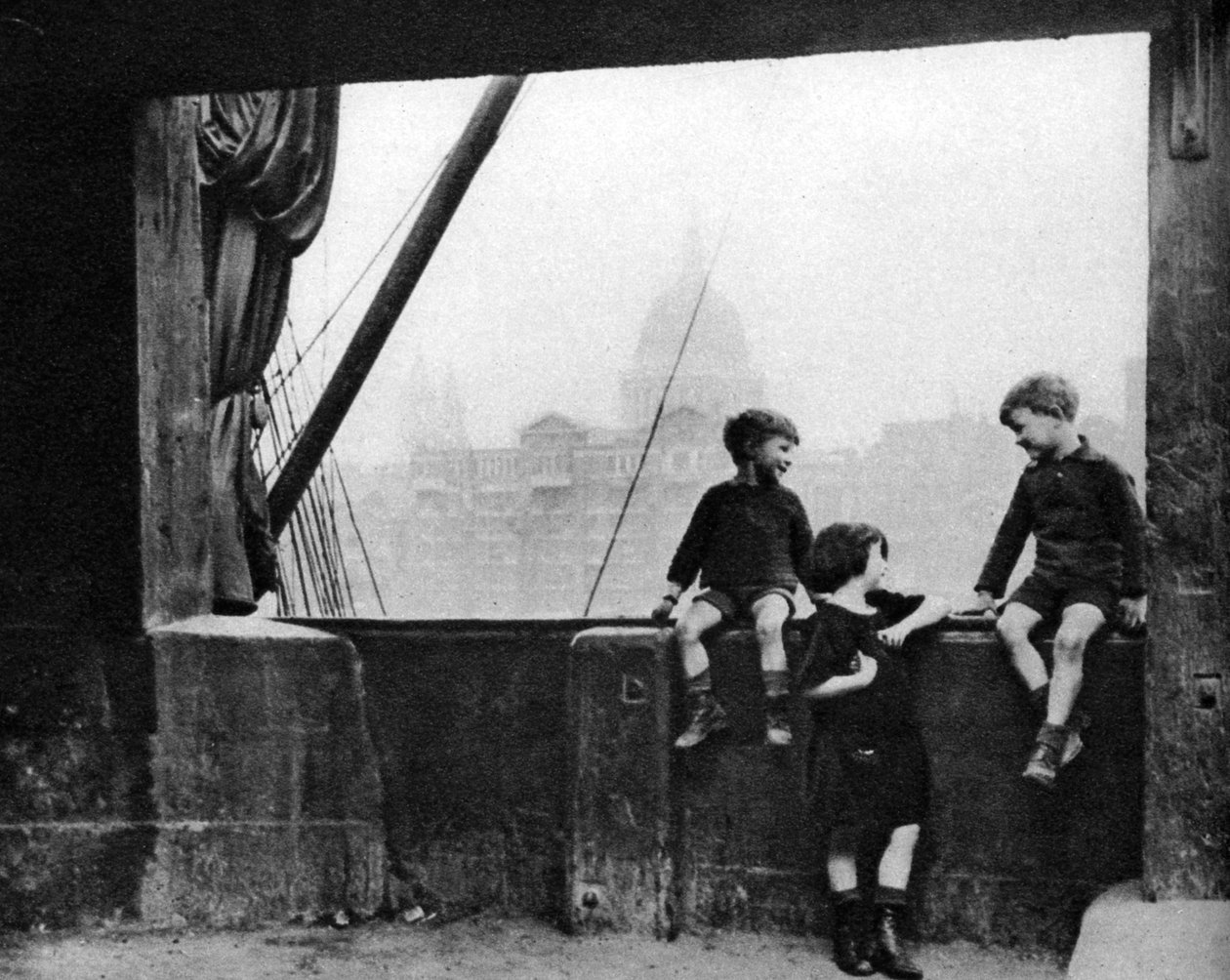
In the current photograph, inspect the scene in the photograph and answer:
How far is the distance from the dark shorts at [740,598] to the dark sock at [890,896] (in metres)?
0.96

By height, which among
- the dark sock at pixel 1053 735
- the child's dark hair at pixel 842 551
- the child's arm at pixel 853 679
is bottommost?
the dark sock at pixel 1053 735

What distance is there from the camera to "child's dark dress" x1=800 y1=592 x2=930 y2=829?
4.48 meters

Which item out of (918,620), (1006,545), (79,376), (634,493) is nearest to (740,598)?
(918,620)

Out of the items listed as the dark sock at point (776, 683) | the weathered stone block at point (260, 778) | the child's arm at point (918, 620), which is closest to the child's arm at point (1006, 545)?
the child's arm at point (918, 620)

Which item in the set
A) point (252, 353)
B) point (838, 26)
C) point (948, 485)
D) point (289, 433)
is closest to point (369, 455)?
point (948, 485)

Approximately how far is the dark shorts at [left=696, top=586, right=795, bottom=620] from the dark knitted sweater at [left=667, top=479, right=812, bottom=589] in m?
0.02

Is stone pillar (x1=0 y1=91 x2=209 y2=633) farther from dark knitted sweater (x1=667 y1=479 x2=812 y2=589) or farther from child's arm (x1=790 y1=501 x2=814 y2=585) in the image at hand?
child's arm (x1=790 y1=501 x2=814 y2=585)

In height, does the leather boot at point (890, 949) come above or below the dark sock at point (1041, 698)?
below

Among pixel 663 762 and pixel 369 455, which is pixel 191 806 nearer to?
pixel 663 762

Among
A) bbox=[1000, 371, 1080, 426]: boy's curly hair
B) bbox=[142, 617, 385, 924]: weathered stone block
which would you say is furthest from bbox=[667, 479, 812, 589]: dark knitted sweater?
bbox=[142, 617, 385, 924]: weathered stone block

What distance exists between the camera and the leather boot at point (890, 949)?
4.29 meters

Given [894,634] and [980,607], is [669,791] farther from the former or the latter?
[980,607]

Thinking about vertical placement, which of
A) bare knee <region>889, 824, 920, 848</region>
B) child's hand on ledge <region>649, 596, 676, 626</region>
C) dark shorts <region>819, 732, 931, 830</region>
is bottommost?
bare knee <region>889, 824, 920, 848</region>

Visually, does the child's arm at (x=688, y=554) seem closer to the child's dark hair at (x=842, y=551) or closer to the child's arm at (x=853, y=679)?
the child's dark hair at (x=842, y=551)
